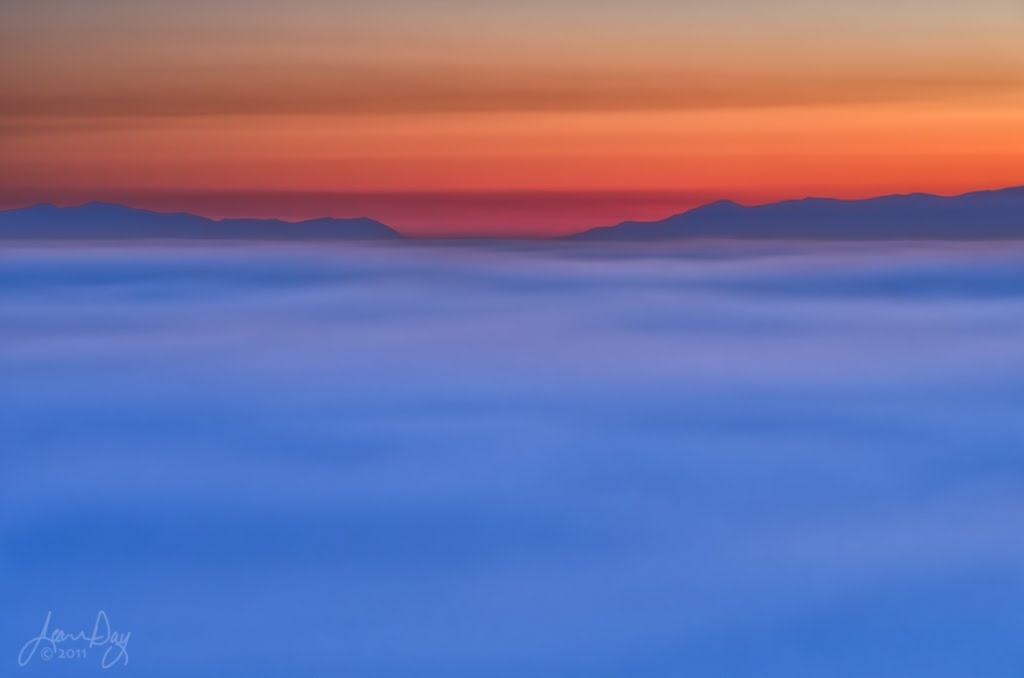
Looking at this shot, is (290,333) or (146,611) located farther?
(290,333)

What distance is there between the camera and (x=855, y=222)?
4831 cm

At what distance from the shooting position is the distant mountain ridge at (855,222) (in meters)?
42.7

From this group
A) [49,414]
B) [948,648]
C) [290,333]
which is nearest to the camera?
[948,648]

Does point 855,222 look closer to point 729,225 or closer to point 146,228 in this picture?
point 729,225

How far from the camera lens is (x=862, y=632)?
295 centimetres

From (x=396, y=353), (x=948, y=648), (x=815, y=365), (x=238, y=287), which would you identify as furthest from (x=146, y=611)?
(x=238, y=287)

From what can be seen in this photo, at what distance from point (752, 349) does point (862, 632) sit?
22.9 ft

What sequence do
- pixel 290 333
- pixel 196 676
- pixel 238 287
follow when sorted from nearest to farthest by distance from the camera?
pixel 196 676, pixel 290 333, pixel 238 287

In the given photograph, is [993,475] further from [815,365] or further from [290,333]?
[290,333]

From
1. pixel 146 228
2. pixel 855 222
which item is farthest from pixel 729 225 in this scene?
pixel 146 228

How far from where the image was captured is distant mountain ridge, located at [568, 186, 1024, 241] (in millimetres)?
42656

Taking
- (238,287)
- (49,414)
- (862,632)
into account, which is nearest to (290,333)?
(49,414)

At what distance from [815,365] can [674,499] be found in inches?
182

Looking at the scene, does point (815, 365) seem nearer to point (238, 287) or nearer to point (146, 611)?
Result: point (146, 611)
